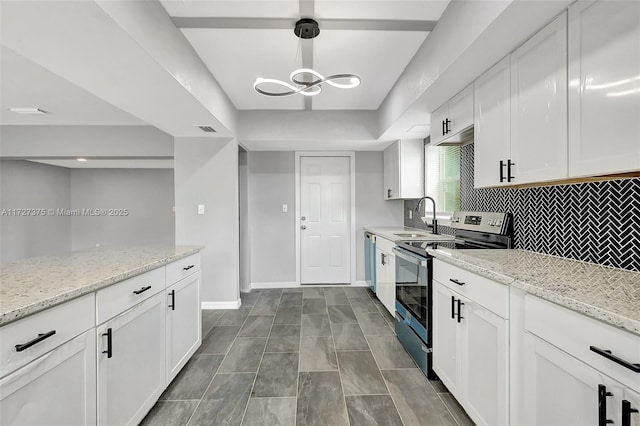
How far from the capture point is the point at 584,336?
0.90 metres

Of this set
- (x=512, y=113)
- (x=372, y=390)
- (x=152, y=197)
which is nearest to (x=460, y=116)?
(x=512, y=113)

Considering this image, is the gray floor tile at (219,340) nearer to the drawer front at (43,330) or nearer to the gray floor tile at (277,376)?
the gray floor tile at (277,376)

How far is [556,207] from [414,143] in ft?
7.01

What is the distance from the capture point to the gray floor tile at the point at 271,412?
1638 millimetres

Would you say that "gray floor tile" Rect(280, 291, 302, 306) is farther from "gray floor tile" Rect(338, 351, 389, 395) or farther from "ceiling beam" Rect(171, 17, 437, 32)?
"ceiling beam" Rect(171, 17, 437, 32)

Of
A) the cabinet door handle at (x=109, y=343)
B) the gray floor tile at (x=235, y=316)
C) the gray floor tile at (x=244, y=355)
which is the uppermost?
the cabinet door handle at (x=109, y=343)

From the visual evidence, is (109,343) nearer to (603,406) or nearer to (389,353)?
(603,406)

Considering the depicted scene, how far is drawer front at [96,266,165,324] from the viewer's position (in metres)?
1.25

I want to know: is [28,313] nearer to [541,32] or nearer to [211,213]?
[541,32]

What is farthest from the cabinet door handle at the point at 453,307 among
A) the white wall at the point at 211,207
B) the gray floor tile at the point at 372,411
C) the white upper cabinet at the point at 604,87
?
the white wall at the point at 211,207

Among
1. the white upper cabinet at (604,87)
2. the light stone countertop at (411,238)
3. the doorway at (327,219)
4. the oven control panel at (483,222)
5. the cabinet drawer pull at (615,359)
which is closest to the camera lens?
the cabinet drawer pull at (615,359)

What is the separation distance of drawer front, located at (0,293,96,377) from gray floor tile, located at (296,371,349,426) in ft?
4.00

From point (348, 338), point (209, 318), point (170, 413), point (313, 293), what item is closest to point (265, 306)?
point (209, 318)

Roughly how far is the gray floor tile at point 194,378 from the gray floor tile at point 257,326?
48cm
